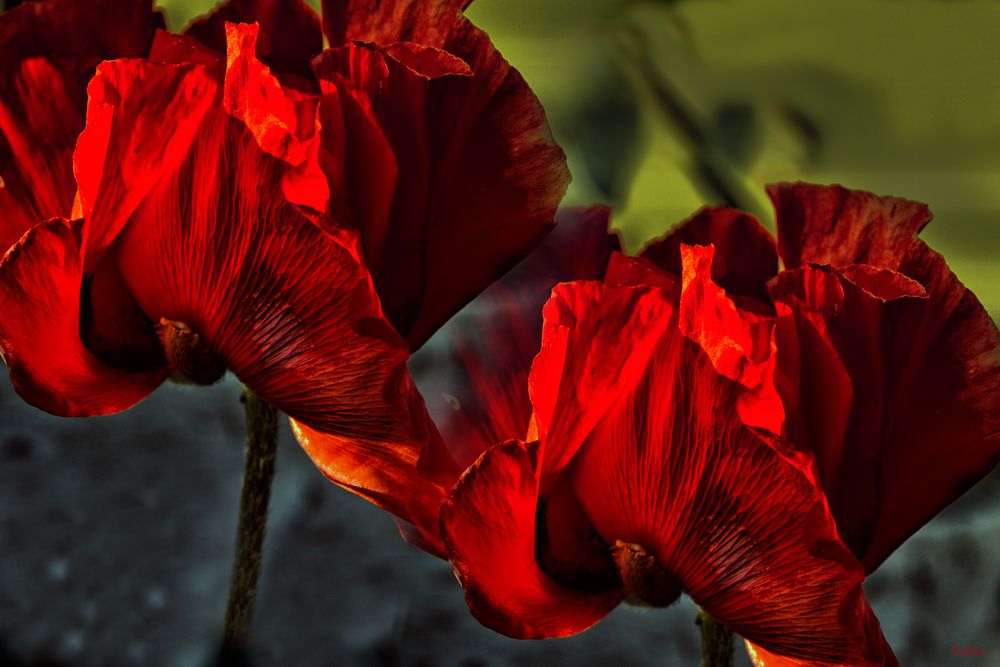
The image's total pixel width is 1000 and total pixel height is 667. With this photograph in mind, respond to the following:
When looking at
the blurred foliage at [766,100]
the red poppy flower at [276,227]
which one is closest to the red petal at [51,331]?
the red poppy flower at [276,227]

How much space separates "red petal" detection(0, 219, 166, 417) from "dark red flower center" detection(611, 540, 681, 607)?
8cm

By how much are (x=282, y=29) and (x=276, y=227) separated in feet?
0.14

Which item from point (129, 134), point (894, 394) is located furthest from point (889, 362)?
point (129, 134)

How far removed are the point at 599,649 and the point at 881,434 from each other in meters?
0.18

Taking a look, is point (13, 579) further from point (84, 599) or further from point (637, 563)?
point (637, 563)

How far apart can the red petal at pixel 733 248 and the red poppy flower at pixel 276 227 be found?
21mm

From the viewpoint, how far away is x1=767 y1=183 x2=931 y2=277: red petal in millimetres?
192

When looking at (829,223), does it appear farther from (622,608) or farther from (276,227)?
(622,608)

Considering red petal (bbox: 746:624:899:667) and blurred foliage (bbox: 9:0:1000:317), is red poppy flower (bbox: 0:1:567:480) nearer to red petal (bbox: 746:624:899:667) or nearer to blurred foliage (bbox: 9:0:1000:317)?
red petal (bbox: 746:624:899:667)

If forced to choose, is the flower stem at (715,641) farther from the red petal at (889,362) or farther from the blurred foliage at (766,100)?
the blurred foliage at (766,100)

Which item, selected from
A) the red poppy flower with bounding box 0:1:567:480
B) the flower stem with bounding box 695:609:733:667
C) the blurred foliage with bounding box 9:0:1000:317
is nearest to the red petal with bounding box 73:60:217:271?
the red poppy flower with bounding box 0:1:567:480

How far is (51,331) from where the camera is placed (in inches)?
7.1

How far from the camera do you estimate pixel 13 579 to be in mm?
353

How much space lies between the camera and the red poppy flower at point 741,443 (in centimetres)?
16
